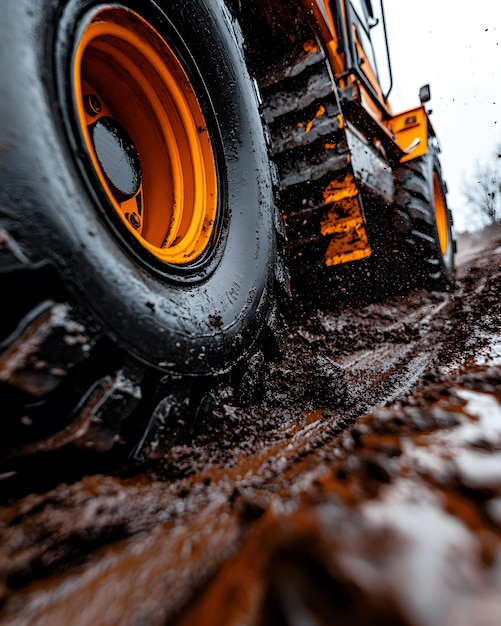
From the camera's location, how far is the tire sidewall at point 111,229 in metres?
0.54

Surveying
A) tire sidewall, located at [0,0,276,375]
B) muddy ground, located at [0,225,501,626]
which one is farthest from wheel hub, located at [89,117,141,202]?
muddy ground, located at [0,225,501,626]

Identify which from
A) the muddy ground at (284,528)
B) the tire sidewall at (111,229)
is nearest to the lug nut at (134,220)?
the tire sidewall at (111,229)

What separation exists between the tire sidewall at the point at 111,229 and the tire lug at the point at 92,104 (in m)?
0.24

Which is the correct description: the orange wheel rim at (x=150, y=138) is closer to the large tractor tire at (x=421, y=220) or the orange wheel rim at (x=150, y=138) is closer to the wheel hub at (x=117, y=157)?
the wheel hub at (x=117, y=157)

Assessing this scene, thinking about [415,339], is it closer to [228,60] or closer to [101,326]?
[228,60]

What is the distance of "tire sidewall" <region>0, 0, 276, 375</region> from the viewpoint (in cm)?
54

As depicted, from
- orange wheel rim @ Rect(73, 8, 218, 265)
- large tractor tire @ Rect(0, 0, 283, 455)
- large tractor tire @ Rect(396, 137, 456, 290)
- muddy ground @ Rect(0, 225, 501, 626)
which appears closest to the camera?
muddy ground @ Rect(0, 225, 501, 626)

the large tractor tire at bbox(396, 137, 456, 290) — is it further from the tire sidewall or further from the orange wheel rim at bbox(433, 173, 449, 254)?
the tire sidewall

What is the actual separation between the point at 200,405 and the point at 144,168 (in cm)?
74

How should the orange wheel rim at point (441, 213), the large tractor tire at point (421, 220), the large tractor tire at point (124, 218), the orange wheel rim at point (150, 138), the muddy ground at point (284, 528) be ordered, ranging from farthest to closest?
the orange wheel rim at point (441, 213) → the large tractor tire at point (421, 220) → the orange wheel rim at point (150, 138) → the large tractor tire at point (124, 218) → the muddy ground at point (284, 528)

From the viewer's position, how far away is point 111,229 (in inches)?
26.0

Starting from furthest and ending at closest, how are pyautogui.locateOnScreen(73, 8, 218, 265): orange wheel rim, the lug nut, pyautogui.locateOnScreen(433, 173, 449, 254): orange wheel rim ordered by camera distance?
pyautogui.locateOnScreen(433, 173, 449, 254): orange wheel rim
the lug nut
pyautogui.locateOnScreen(73, 8, 218, 265): orange wheel rim

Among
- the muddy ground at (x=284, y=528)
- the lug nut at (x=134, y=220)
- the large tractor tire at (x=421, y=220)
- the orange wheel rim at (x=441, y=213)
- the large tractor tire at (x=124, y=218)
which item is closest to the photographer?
the muddy ground at (x=284, y=528)

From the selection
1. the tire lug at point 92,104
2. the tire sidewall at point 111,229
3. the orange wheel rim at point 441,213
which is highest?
the tire lug at point 92,104
